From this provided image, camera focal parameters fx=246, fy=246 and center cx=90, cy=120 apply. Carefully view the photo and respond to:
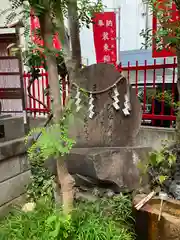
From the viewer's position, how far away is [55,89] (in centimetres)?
206

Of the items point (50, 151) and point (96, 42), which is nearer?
point (50, 151)

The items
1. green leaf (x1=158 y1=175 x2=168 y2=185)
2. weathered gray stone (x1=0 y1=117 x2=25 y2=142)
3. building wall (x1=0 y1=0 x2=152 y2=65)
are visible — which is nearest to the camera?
green leaf (x1=158 y1=175 x2=168 y2=185)

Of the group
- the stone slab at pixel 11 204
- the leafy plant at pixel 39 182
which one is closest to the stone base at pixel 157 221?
the leafy plant at pixel 39 182

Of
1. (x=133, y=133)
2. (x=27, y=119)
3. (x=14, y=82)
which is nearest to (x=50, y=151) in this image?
(x=133, y=133)

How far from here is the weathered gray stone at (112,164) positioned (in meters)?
3.27

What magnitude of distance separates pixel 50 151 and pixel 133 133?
192cm

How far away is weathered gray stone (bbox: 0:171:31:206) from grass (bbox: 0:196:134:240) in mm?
285

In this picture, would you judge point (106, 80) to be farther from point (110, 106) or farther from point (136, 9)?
point (136, 9)

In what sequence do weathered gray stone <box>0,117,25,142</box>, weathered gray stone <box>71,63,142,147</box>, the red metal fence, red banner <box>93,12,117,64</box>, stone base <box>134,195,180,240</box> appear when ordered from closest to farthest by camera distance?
stone base <box>134,195,180,240</box>, weathered gray stone <box>0,117,25,142</box>, weathered gray stone <box>71,63,142,147</box>, the red metal fence, red banner <box>93,12,117,64</box>

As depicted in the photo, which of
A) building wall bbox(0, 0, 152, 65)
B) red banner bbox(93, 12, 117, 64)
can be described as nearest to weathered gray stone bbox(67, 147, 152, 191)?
red banner bbox(93, 12, 117, 64)

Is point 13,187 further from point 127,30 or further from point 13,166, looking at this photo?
point 127,30

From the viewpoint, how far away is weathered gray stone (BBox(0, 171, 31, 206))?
10.6 feet

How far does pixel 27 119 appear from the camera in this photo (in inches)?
283

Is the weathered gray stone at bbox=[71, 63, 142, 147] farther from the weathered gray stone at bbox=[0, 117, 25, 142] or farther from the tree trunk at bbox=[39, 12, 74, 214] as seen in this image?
the tree trunk at bbox=[39, 12, 74, 214]
